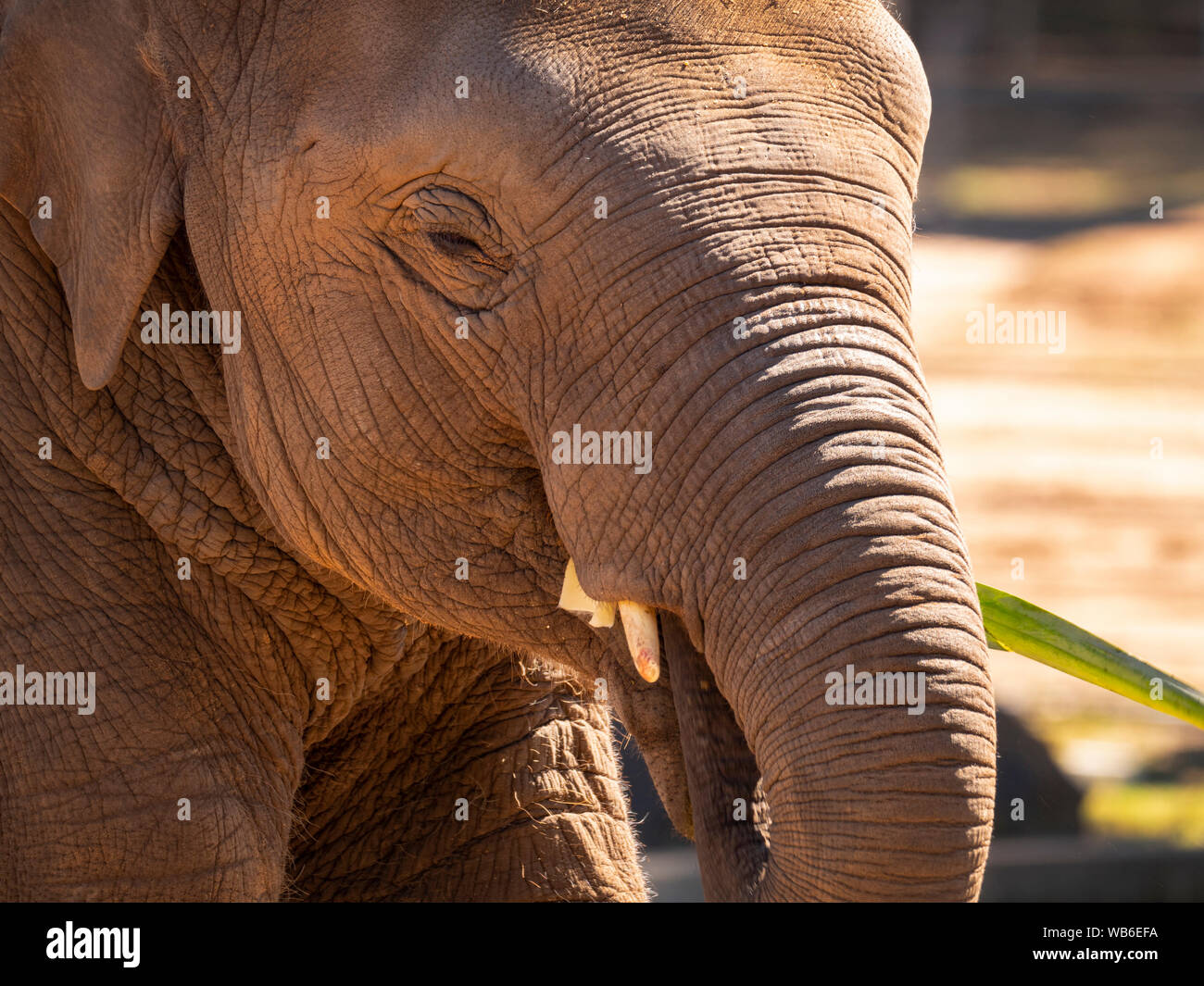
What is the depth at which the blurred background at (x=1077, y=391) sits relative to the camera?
7984mm

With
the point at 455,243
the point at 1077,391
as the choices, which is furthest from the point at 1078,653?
the point at 1077,391

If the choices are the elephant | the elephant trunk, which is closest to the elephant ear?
the elephant

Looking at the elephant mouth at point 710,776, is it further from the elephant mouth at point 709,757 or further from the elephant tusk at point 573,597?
the elephant tusk at point 573,597

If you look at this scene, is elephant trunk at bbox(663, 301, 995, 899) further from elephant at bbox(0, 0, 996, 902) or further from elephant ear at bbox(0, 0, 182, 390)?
elephant ear at bbox(0, 0, 182, 390)

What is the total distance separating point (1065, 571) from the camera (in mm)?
11062

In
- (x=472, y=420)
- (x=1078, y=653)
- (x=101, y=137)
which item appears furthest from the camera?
(x=1078, y=653)

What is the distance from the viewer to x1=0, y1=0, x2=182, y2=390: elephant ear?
3205mm

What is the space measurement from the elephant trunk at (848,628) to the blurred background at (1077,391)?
495 mm

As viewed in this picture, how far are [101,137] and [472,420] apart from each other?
79cm

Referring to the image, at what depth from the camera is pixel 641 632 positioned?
9.52 ft

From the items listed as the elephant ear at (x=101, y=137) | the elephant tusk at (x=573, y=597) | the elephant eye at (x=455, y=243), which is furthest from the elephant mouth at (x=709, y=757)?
the elephant ear at (x=101, y=137)

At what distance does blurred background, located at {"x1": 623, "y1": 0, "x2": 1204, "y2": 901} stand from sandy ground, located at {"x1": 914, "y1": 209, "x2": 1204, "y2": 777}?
0.02 metres

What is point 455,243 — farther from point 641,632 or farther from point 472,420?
point 641,632

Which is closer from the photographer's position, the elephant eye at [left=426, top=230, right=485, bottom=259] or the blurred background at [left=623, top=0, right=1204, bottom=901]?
the elephant eye at [left=426, top=230, right=485, bottom=259]
